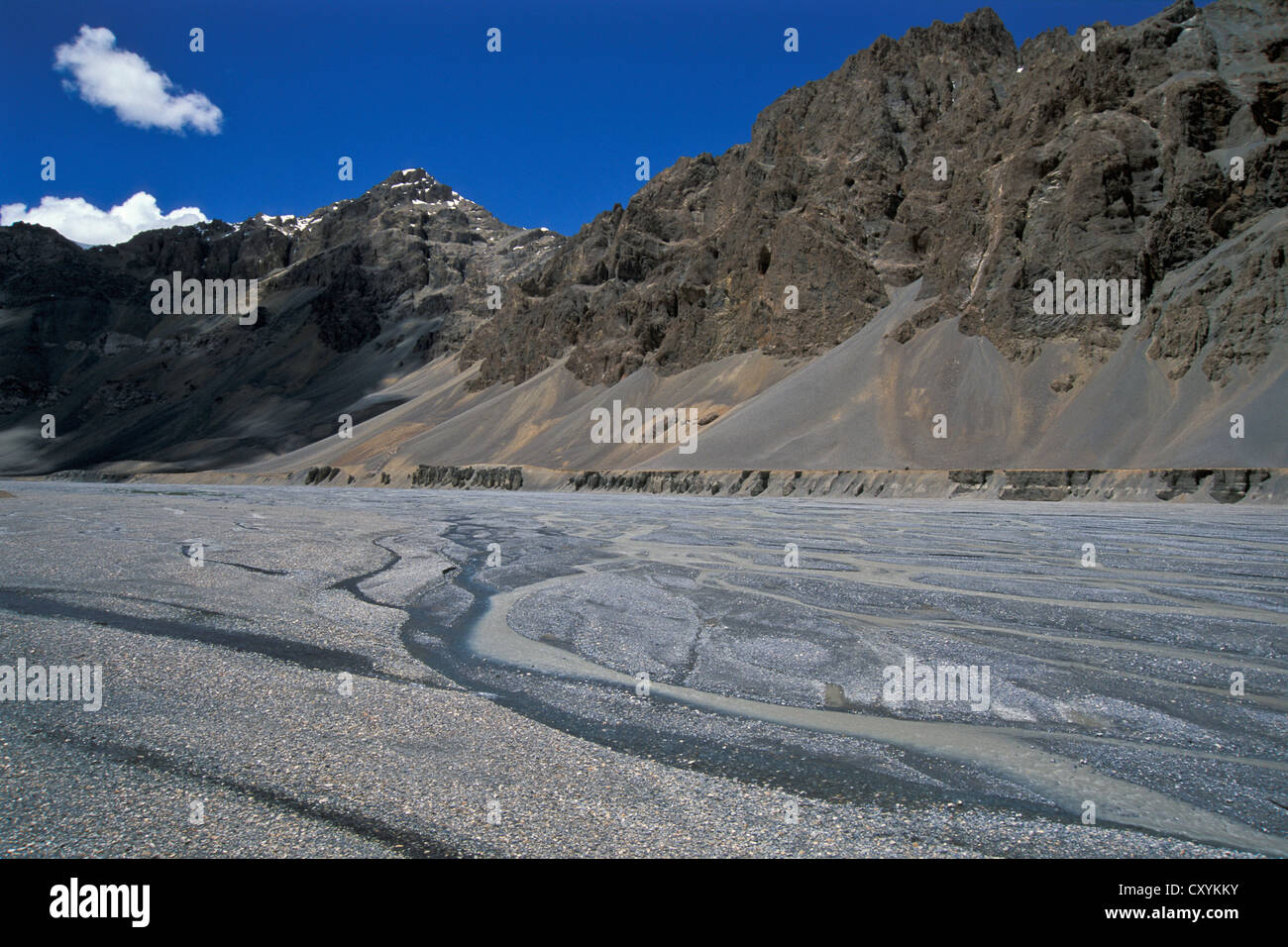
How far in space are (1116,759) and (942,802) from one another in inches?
61.8

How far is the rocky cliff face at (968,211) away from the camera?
195 ft

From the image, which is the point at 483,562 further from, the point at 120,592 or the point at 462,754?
the point at 462,754

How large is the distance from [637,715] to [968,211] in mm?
81932

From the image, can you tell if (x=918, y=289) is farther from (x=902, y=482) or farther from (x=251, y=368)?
(x=251, y=368)

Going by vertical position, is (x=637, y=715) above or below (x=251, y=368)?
below

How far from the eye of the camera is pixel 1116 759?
497 centimetres

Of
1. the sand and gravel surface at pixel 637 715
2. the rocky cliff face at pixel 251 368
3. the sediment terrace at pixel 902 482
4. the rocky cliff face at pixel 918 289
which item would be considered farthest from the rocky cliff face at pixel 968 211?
the sand and gravel surface at pixel 637 715

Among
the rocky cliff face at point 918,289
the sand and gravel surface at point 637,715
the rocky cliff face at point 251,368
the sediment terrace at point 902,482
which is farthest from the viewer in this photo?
the rocky cliff face at point 251,368

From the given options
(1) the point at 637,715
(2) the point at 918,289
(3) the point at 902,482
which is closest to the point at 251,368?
(2) the point at 918,289

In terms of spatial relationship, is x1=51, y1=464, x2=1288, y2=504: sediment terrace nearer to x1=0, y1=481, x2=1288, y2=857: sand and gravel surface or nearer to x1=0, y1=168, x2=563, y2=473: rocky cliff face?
x1=0, y1=481, x2=1288, y2=857: sand and gravel surface

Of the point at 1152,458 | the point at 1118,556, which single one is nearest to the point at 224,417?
the point at 1152,458

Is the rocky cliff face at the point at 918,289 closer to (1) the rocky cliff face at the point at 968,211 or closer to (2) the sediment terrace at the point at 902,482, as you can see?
(1) the rocky cliff face at the point at 968,211

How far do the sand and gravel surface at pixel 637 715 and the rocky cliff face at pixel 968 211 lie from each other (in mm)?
53764

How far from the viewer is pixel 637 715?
5.81 meters
